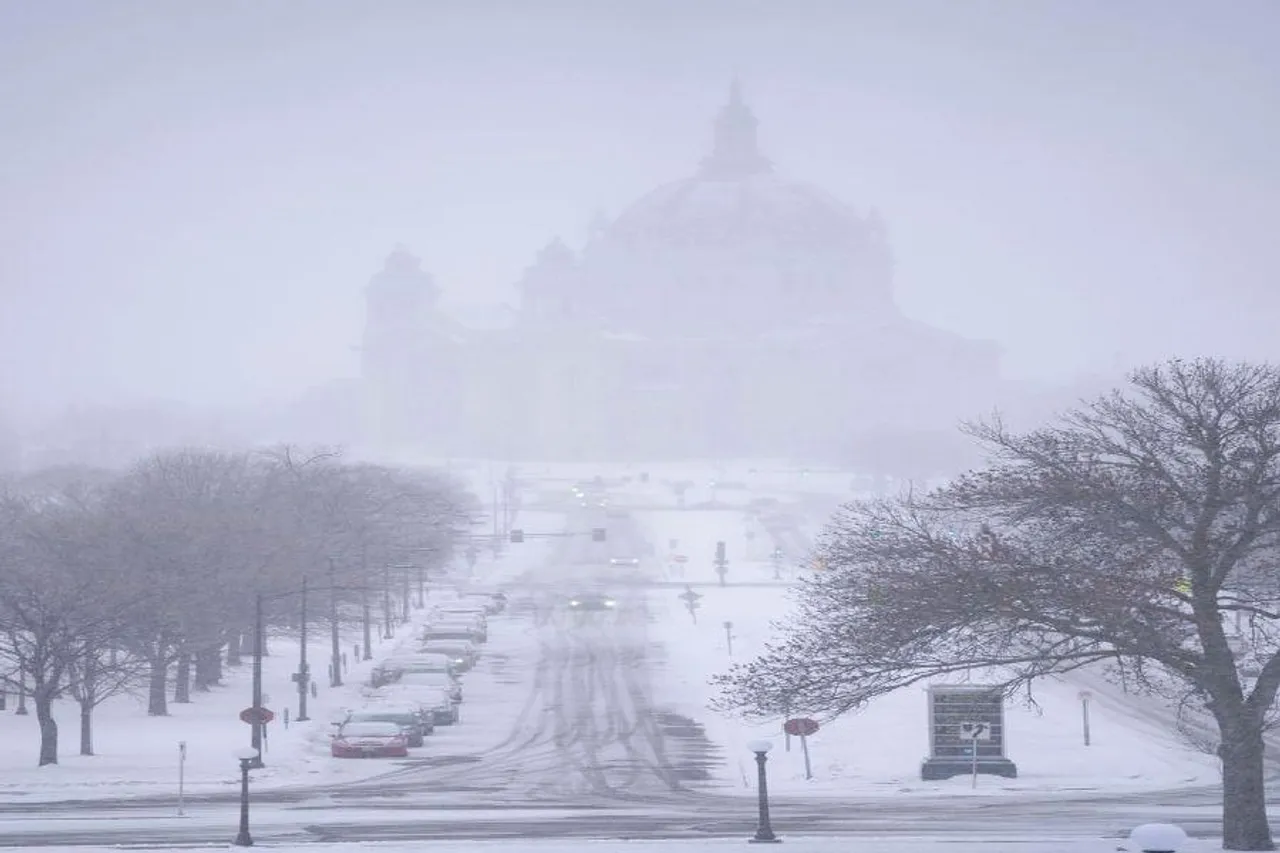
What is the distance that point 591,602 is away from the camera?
81438mm

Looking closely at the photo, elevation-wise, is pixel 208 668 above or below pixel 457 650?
below

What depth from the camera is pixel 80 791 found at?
35.6 metres

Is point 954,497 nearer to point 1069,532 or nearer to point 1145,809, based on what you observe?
point 1069,532

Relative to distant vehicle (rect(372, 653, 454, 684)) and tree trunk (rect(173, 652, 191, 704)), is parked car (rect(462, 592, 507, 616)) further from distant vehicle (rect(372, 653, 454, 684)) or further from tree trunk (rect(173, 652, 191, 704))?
tree trunk (rect(173, 652, 191, 704))

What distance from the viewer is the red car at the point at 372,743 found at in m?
41.9

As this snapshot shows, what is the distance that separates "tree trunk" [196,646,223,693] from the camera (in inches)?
2110

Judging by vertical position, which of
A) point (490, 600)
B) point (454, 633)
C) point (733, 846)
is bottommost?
point (733, 846)

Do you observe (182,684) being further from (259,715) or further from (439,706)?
(259,715)

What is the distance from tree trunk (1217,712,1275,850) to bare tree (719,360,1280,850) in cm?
2

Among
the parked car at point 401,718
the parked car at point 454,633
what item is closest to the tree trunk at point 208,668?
the parked car at point 401,718

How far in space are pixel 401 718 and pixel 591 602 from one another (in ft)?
123

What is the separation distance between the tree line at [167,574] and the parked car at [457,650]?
103 inches

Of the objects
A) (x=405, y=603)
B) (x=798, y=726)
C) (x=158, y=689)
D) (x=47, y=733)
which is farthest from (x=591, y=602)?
(x=798, y=726)

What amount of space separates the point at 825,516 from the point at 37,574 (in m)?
85.5
